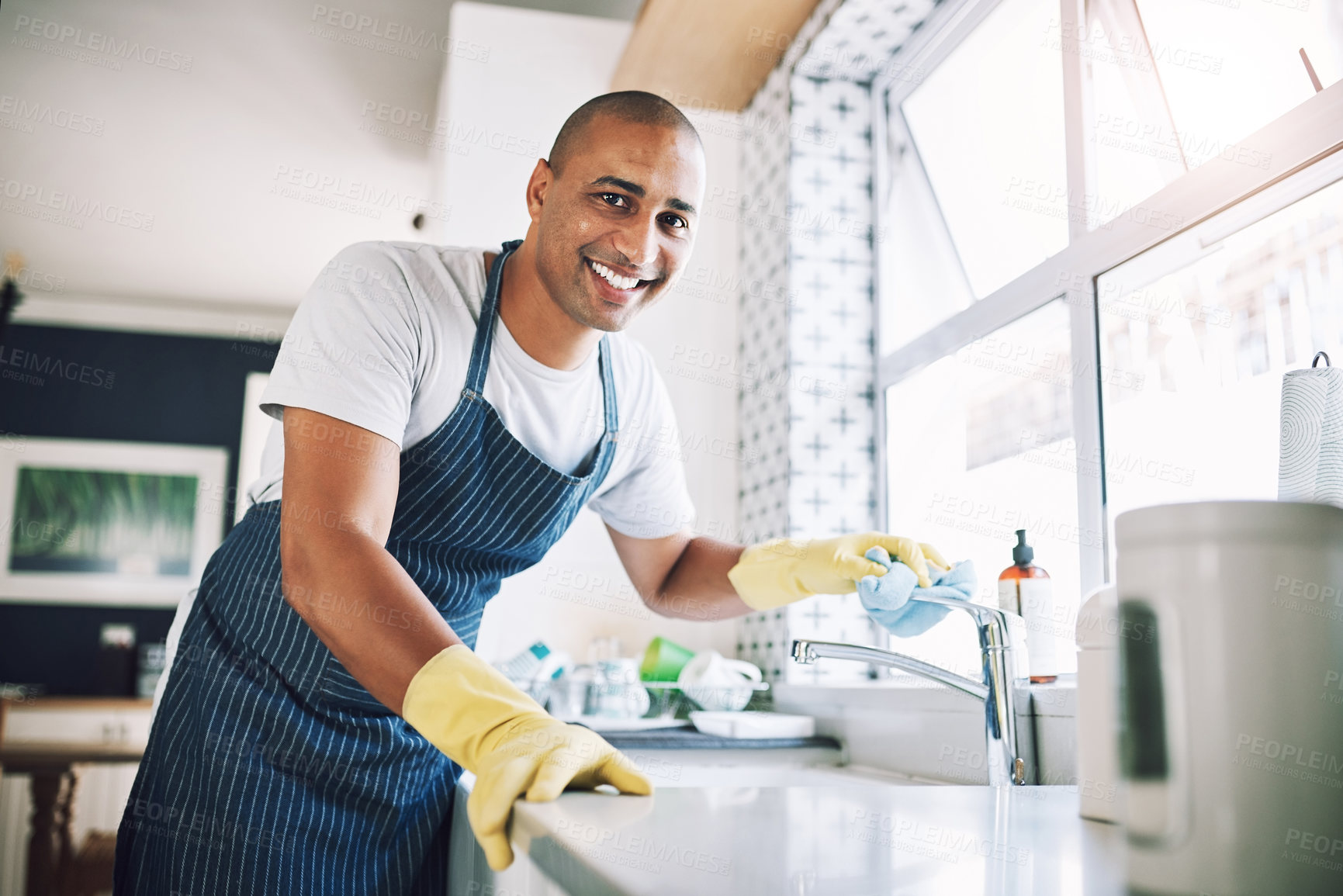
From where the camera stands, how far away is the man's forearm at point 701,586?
151cm

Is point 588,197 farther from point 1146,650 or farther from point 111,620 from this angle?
point 111,620

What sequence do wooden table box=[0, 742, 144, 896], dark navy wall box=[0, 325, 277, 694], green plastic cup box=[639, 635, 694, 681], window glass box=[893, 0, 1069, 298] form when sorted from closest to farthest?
1. window glass box=[893, 0, 1069, 298]
2. green plastic cup box=[639, 635, 694, 681]
3. wooden table box=[0, 742, 144, 896]
4. dark navy wall box=[0, 325, 277, 694]

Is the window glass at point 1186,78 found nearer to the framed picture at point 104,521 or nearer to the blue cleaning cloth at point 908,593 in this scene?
the blue cleaning cloth at point 908,593

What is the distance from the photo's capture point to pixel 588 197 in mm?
1274

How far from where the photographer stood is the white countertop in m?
0.54

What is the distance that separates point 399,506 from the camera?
4.18ft

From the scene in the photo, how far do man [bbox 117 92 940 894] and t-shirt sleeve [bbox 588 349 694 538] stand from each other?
59 mm

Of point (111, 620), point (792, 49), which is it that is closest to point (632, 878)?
point (792, 49)

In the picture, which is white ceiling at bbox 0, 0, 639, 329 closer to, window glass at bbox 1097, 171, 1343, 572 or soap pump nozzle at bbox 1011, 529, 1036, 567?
window glass at bbox 1097, 171, 1343, 572

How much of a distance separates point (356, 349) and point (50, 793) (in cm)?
337

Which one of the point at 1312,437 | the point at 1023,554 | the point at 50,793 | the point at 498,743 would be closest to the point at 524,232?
the point at 1023,554

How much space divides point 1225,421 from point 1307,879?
104cm

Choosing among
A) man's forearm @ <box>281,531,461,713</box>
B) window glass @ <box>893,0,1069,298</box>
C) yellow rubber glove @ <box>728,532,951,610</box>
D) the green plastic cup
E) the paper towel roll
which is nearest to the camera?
the paper towel roll

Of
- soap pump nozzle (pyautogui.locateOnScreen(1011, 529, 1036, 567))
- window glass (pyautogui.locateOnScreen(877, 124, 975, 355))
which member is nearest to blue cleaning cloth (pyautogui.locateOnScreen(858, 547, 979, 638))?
soap pump nozzle (pyautogui.locateOnScreen(1011, 529, 1036, 567))
